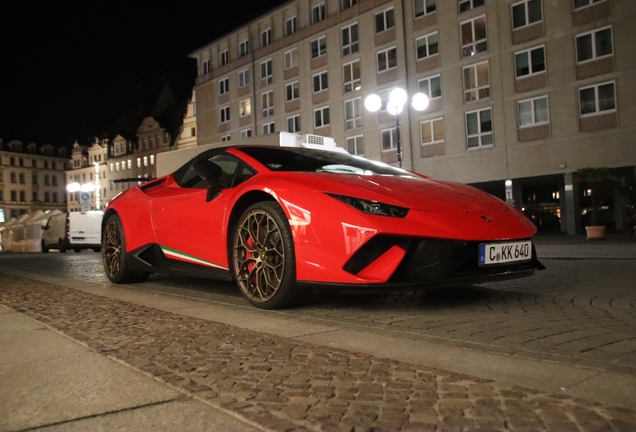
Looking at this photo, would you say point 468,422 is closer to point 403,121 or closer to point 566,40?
point 566,40

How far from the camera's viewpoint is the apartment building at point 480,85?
2641 centimetres

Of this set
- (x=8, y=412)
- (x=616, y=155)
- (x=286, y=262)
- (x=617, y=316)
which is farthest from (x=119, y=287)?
(x=616, y=155)

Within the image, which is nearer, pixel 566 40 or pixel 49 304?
pixel 49 304

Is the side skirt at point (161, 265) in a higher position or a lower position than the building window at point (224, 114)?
lower

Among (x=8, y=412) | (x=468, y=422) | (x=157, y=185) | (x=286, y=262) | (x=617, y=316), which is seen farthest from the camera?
(x=157, y=185)

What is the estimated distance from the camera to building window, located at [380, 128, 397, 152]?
34.3m

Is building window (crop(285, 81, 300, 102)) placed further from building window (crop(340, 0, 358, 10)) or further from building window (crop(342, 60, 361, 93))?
building window (crop(340, 0, 358, 10))

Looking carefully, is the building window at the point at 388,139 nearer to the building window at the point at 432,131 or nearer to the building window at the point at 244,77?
the building window at the point at 432,131

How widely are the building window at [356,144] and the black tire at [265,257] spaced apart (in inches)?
1248

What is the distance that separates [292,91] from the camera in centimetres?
4181

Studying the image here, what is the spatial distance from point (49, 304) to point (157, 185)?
5.98 feet

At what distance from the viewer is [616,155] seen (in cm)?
2592

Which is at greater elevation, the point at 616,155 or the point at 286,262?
the point at 616,155

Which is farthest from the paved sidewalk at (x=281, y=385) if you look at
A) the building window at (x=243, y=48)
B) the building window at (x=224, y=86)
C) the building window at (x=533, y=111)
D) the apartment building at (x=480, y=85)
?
the building window at (x=224, y=86)
